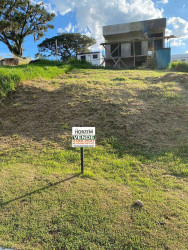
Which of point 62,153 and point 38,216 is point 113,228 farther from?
point 62,153

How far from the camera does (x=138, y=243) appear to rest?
1.90 metres

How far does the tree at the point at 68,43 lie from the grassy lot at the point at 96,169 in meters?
30.0

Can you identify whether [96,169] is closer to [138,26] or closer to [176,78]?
[176,78]

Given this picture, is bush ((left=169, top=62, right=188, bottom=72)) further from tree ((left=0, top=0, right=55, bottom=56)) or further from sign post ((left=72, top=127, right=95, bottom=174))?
tree ((left=0, top=0, right=55, bottom=56))

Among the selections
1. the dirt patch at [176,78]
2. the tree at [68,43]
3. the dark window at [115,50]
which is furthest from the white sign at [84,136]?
the tree at [68,43]

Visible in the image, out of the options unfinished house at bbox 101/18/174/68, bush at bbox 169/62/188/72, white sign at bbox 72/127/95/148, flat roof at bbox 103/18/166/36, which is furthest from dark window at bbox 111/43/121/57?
white sign at bbox 72/127/95/148

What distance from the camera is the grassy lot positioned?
2.03 meters

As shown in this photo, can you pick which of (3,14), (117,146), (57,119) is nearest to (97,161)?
(117,146)

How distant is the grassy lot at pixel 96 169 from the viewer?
2.03 meters

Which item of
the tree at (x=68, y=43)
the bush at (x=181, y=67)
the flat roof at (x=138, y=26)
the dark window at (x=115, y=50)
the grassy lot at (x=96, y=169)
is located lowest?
the grassy lot at (x=96, y=169)

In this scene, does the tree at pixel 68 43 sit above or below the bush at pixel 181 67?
above

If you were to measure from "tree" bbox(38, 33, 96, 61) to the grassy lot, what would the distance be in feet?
98.6

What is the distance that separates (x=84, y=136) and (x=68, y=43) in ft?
115

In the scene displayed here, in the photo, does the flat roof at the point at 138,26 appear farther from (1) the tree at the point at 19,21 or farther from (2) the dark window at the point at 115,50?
(1) the tree at the point at 19,21
